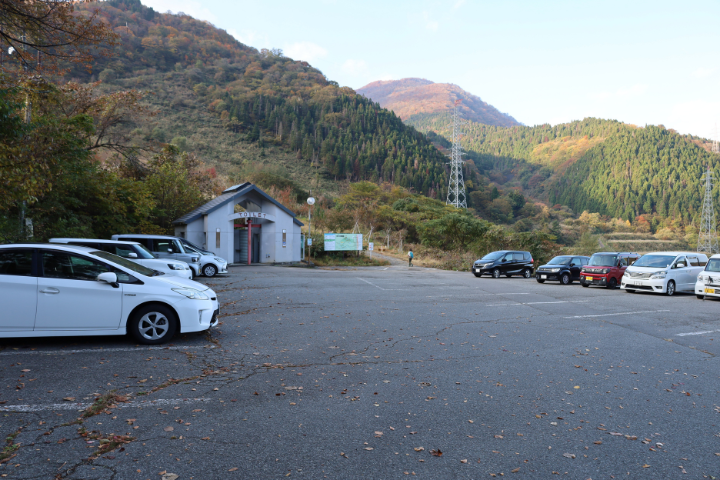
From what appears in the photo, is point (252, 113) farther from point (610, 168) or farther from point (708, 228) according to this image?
point (610, 168)

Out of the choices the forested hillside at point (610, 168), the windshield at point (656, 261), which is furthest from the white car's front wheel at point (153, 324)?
the forested hillside at point (610, 168)

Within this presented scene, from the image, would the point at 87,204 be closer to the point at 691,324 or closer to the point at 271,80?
the point at 691,324

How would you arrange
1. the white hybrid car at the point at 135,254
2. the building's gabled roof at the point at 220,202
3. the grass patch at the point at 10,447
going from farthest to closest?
the building's gabled roof at the point at 220,202
the white hybrid car at the point at 135,254
the grass patch at the point at 10,447

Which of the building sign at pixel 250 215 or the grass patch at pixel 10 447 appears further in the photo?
the building sign at pixel 250 215

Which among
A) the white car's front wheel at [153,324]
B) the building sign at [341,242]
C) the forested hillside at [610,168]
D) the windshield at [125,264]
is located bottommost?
the white car's front wheel at [153,324]

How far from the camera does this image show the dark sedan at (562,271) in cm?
2094

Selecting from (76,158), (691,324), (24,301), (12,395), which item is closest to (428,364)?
(12,395)

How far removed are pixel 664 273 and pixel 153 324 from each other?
17.2m

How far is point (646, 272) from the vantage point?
16391 millimetres

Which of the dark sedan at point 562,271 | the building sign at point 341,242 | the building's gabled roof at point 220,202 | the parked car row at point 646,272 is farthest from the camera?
the building sign at point 341,242

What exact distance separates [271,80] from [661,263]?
122m

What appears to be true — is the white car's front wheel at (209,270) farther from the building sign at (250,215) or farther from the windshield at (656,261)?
the windshield at (656,261)

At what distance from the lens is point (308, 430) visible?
12.7 feet

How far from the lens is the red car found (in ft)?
61.8
